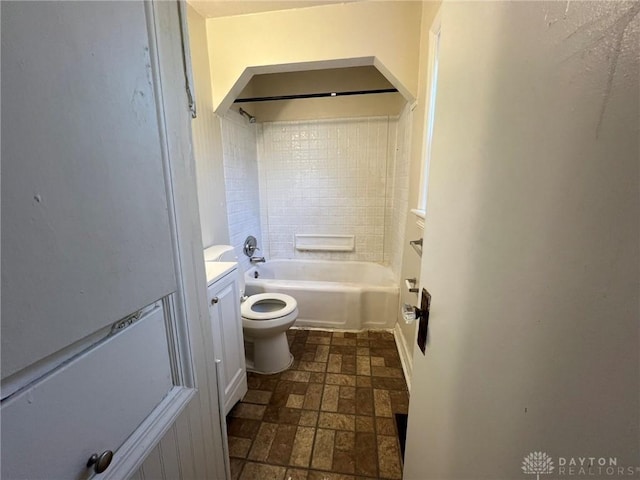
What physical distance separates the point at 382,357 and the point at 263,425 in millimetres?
A: 982

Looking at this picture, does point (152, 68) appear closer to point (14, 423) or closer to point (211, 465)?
point (14, 423)

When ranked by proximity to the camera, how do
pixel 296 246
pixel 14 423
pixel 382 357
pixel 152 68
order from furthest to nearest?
pixel 296 246
pixel 382 357
pixel 152 68
pixel 14 423

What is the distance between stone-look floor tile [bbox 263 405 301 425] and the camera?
4.80 ft

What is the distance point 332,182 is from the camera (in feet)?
9.50

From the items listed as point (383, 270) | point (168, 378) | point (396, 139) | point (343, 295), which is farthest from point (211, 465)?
point (396, 139)

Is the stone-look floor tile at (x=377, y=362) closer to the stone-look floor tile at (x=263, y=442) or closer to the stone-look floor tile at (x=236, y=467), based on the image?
the stone-look floor tile at (x=263, y=442)

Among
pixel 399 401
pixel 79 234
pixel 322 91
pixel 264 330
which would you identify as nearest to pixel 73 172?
pixel 79 234

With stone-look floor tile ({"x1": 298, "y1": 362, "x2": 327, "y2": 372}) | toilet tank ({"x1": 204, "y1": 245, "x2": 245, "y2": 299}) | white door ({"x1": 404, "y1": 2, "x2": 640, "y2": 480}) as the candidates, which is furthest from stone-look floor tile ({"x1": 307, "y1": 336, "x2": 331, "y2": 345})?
white door ({"x1": 404, "y1": 2, "x2": 640, "y2": 480})

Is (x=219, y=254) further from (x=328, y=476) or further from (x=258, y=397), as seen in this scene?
(x=328, y=476)

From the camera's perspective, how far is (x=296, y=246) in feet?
10.1

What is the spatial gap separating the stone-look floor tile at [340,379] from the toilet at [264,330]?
0.32 meters

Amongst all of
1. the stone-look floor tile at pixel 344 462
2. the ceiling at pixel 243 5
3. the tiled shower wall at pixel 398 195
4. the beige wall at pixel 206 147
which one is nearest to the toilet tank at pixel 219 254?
the beige wall at pixel 206 147

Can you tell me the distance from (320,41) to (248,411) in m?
2.48

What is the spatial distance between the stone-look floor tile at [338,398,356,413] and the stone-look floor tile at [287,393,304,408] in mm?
234
